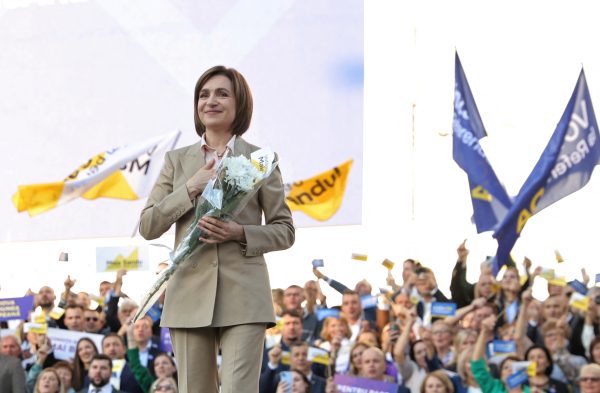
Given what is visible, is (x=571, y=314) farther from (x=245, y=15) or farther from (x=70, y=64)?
(x=70, y=64)

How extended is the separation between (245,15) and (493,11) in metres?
2.69

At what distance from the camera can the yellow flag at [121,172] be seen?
1221 centimetres

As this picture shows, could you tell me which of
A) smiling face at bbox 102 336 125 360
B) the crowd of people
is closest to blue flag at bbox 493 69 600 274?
the crowd of people

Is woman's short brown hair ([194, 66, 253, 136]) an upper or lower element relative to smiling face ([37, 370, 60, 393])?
upper

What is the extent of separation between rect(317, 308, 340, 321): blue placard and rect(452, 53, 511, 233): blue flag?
4.33ft

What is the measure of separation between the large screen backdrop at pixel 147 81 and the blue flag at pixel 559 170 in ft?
9.05

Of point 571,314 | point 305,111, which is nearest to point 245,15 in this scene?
point 305,111

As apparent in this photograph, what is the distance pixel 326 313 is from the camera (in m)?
9.13

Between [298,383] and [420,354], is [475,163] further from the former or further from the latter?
[298,383]

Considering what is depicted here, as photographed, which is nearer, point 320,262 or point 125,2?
point 320,262

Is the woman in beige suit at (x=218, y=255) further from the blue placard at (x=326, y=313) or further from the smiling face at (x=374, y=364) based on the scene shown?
the blue placard at (x=326, y=313)

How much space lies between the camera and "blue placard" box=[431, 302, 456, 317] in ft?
28.3

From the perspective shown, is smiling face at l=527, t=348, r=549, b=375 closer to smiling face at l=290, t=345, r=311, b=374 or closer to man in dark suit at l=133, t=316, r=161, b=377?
smiling face at l=290, t=345, r=311, b=374

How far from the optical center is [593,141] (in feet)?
31.1
